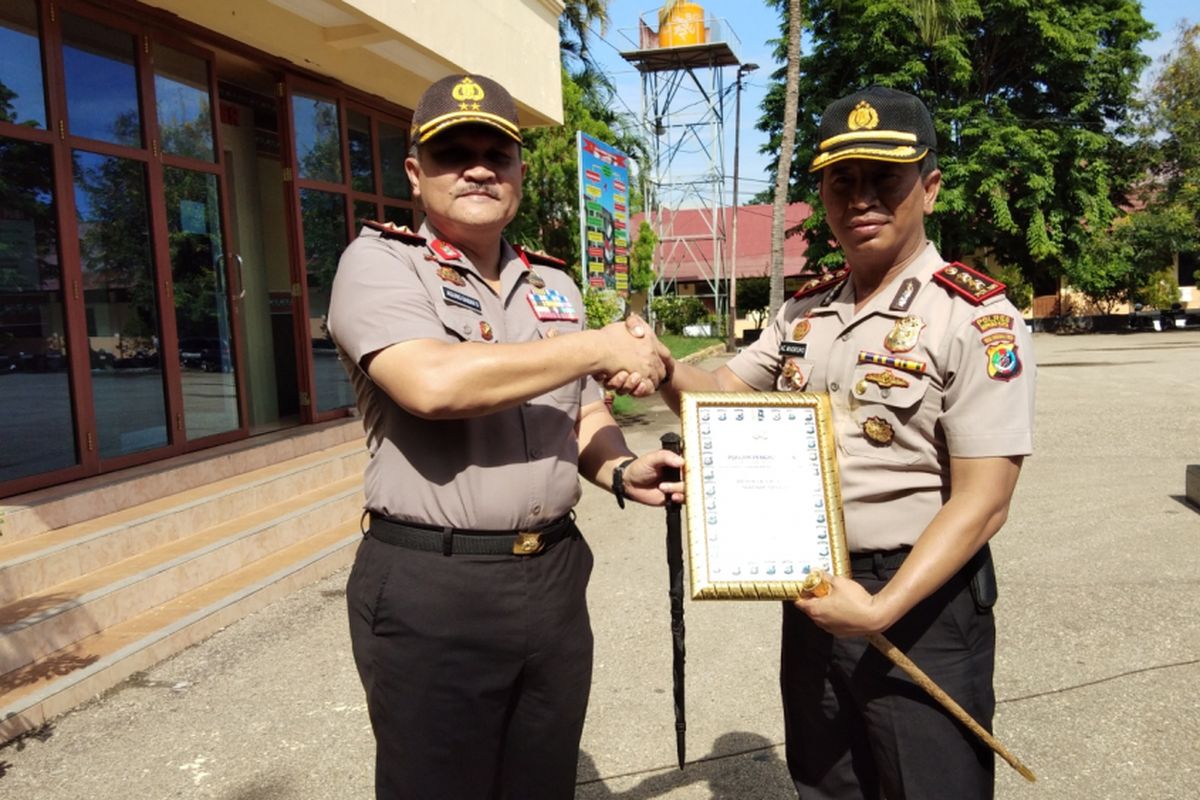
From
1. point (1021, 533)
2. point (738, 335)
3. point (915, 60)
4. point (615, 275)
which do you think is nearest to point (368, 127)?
point (615, 275)

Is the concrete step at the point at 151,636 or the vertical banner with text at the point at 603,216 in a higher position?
the vertical banner with text at the point at 603,216

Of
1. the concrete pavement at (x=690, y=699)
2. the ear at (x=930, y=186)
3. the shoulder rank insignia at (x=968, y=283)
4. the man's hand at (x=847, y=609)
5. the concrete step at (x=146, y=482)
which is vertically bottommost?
the concrete pavement at (x=690, y=699)

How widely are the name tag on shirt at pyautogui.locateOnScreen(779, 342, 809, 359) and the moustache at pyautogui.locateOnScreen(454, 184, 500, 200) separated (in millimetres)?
786

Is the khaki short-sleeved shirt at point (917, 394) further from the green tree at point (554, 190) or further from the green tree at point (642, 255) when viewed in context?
the green tree at point (642, 255)

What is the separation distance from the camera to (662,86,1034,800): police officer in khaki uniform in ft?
5.70

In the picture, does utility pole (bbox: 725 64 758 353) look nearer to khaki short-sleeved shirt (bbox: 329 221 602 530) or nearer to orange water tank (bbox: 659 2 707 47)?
orange water tank (bbox: 659 2 707 47)

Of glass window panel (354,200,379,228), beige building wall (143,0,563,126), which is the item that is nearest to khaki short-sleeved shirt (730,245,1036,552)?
beige building wall (143,0,563,126)

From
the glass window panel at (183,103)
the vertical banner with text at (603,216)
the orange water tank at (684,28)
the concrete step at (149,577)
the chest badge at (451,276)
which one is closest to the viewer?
the chest badge at (451,276)

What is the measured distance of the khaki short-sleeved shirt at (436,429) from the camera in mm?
1796

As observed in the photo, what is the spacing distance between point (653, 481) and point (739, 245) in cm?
3648

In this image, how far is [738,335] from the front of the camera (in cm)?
3216

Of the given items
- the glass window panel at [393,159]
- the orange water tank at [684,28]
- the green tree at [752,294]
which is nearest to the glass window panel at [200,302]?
the glass window panel at [393,159]

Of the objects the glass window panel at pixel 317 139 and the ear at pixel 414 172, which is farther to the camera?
the glass window panel at pixel 317 139

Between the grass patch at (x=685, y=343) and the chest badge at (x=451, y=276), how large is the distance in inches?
715
